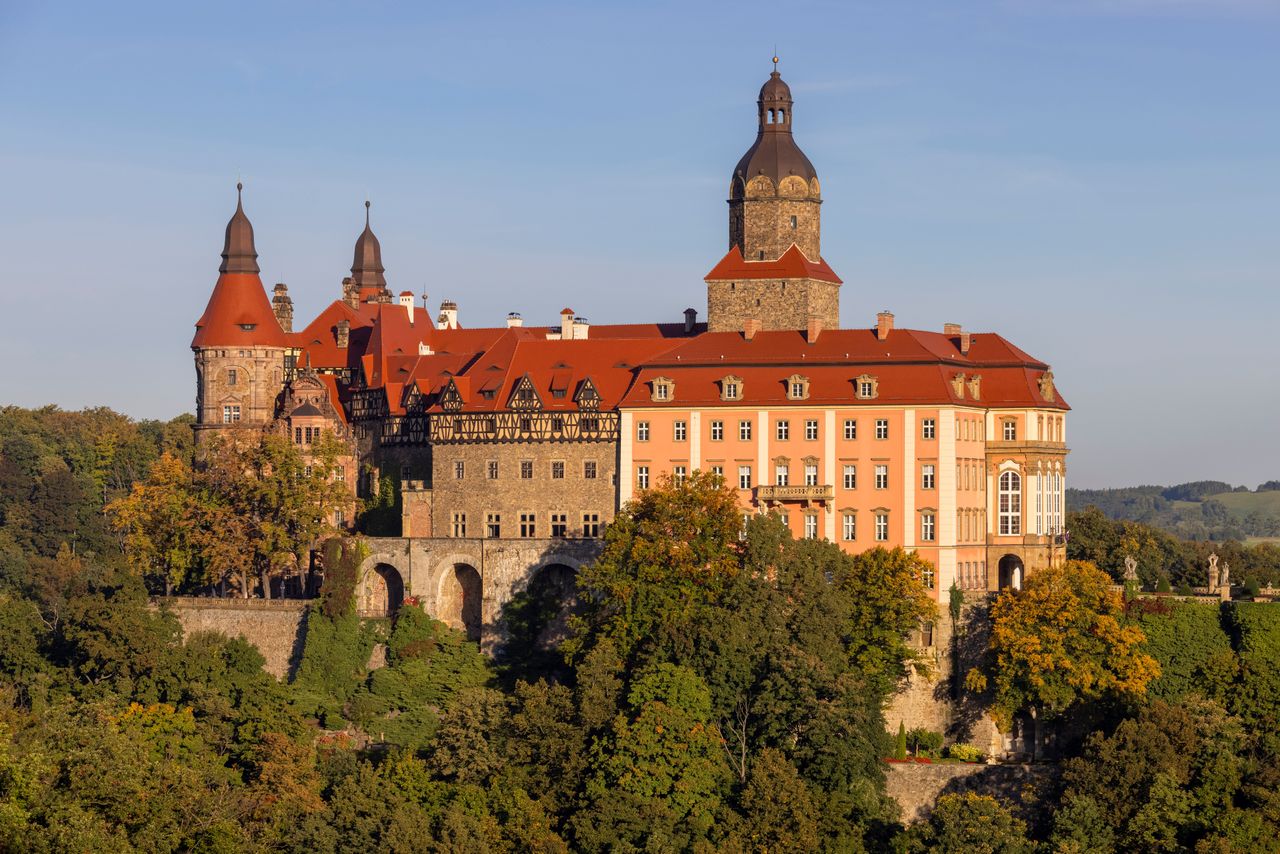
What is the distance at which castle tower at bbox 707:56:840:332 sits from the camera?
87000mm

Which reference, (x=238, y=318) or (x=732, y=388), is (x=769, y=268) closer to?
(x=732, y=388)

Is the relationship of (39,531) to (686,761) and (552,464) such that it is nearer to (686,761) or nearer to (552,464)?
(552,464)

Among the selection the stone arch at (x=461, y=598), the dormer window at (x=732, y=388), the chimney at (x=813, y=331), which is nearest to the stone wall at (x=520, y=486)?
the stone arch at (x=461, y=598)

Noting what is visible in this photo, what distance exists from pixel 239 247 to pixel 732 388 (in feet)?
78.2

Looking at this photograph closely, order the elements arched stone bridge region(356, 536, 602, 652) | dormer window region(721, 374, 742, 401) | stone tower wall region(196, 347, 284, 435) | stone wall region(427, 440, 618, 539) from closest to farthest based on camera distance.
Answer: arched stone bridge region(356, 536, 602, 652) < dormer window region(721, 374, 742, 401) < stone wall region(427, 440, 618, 539) < stone tower wall region(196, 347, 284, 435)

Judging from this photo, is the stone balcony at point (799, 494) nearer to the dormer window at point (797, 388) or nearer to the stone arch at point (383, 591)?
the dormer window at point (797, 388)

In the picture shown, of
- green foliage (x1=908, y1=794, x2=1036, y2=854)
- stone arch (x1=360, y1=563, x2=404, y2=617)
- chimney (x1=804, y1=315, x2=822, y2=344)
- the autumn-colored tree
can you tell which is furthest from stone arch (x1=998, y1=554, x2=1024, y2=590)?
stone arch (x1=360, y1=563, x2=404, y2=617)

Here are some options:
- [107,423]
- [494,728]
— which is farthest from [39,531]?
[494,728]

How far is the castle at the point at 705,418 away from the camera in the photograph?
263 feet

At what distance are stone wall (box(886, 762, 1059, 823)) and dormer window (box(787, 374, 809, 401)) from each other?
14.6 meters

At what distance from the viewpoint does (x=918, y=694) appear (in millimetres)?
76312

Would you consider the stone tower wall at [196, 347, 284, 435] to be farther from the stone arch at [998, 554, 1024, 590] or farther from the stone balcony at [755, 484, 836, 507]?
the stone arch at [998, 554, 1024, 590]

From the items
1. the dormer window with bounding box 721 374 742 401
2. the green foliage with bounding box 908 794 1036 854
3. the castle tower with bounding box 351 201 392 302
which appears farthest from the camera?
the castle tower with bounding box 351 201 392 302

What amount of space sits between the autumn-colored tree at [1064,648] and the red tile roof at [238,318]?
33.6 m
